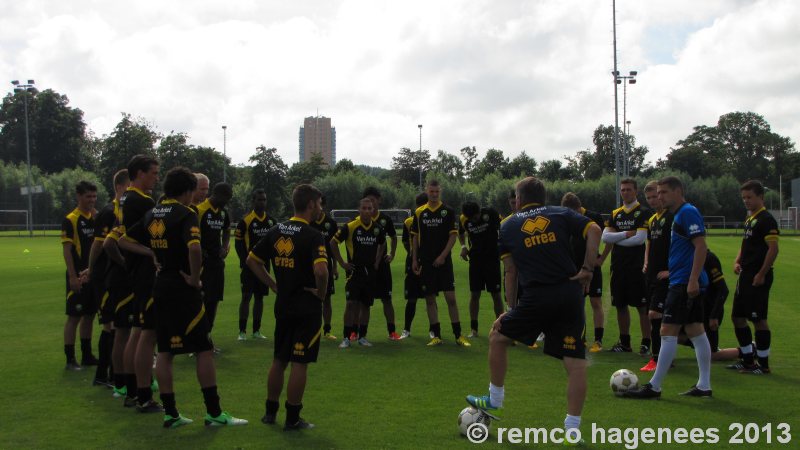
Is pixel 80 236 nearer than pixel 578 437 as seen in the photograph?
No

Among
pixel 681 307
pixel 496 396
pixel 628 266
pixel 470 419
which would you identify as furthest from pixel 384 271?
pixel 470 419

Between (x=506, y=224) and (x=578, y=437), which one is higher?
(x=506, y=224)

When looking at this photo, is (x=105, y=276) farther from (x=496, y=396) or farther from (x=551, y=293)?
(x=551, y=293)

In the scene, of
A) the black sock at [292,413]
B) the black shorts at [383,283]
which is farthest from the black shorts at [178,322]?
the black shorts at [383,283]

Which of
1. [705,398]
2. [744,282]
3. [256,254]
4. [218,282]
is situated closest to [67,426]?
[256,254]

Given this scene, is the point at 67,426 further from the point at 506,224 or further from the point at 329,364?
the point at 506,224

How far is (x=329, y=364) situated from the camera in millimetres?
9539

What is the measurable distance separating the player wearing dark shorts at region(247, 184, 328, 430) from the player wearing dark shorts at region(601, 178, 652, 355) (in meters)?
4.95

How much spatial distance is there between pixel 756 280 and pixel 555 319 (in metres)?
3.97

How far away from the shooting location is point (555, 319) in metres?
6.10

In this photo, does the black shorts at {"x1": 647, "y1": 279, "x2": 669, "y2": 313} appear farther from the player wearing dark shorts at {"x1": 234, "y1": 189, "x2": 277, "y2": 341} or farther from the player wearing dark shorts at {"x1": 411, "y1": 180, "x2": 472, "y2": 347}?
the player wearing dark shorts at {"x1": 234, "y1": 189, "x2": 277, "y2": 341}

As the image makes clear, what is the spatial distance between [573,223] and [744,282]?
4009 mm

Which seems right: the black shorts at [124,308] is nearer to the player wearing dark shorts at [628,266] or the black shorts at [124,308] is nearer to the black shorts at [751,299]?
the player wearing dark shorts at [628,266]

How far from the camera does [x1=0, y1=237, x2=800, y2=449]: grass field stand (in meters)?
6.22
